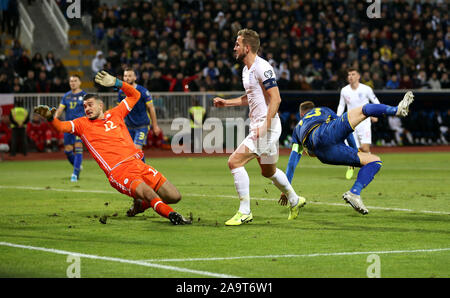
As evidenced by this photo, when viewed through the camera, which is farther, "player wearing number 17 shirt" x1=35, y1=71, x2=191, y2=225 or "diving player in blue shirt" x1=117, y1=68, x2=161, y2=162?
"diving player in blue shirt" x1=117, y1=68, x2=161, y2=162

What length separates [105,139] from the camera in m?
10.7

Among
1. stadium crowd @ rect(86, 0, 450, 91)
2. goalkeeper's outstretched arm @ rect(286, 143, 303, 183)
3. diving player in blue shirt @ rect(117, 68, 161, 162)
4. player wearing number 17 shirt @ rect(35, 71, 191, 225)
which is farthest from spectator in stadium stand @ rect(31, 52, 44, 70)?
goalkeeper's outstretched arm @ rect(286, 143, 303, 183)

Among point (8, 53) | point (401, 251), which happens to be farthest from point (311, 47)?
point (401, 251)

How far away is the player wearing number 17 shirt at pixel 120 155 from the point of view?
10.2 m

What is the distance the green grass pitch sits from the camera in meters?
7.27

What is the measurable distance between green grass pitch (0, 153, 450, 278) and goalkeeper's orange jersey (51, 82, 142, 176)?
2.85 feet

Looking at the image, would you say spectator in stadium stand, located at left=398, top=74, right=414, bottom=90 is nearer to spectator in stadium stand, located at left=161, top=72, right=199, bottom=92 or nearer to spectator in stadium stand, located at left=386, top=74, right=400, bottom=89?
spectator in stadium stand, located at left=386, top=74, right=400, bottom=89

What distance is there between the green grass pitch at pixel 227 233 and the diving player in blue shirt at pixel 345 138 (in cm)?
55

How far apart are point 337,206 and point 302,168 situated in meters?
9.33

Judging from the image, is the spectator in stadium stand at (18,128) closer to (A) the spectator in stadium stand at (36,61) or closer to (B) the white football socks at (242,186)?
Result: (A) the spectator in stadium stand at (36,61)

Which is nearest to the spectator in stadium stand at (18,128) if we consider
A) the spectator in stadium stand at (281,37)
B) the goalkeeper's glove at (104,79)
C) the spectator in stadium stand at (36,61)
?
the spectator in stadium stand at (36,61)

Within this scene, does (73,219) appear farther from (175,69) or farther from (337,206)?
(175,69)

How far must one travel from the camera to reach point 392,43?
37250mm

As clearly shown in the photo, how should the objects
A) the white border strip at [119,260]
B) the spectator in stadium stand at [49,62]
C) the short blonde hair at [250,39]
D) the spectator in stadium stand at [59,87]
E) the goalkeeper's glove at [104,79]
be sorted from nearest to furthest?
the white border strip at [119,260] → the goalkeeper's glove at [104,79] → the short blonde hair at [250,39] → the spectator in stadium stand at [59,87] → the spectator in stadium stand at [49,62]
